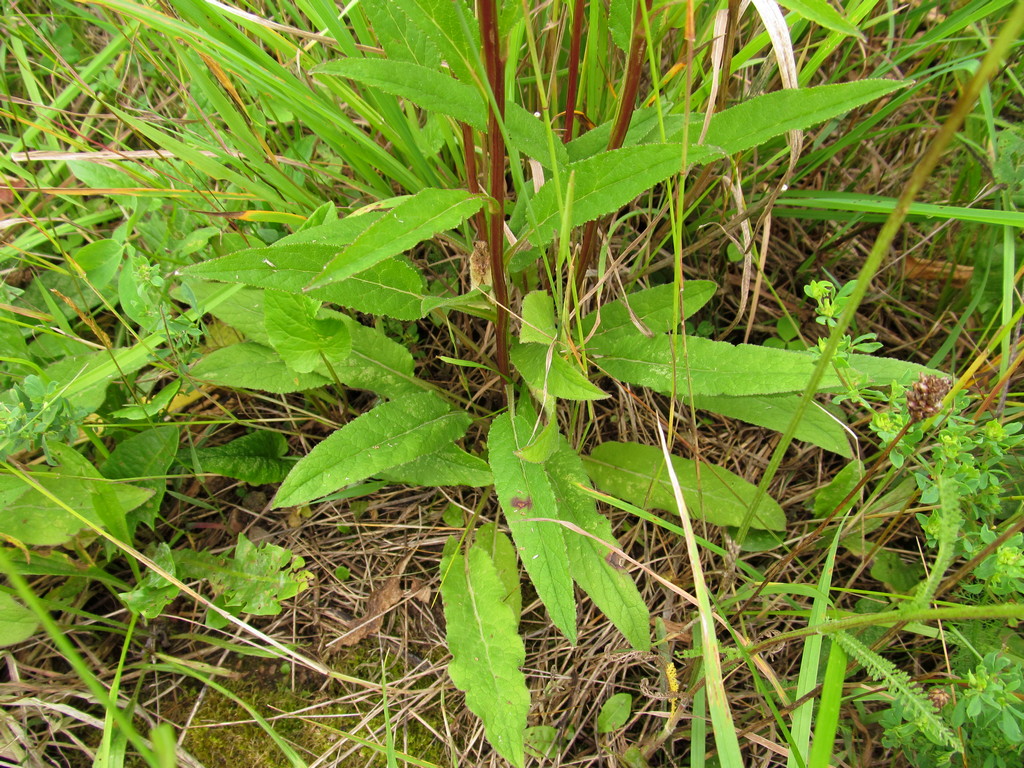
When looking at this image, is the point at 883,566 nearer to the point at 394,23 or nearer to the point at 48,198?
the point at 394,23

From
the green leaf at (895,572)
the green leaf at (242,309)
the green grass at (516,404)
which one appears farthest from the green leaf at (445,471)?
the green leaf at (895,572)

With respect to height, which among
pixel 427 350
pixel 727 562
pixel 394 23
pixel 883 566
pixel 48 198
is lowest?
pixel 883 566

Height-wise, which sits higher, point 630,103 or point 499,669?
point 630,103

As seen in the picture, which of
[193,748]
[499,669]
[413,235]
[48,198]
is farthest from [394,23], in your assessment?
[193,748]

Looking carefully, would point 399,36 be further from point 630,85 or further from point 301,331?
point 301,331

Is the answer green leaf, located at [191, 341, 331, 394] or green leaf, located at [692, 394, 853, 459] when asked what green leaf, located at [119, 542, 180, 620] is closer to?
green leaf, located at [191, 341, 331, 394]

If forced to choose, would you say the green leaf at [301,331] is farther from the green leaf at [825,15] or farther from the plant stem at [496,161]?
the green leaf at [825,15]
